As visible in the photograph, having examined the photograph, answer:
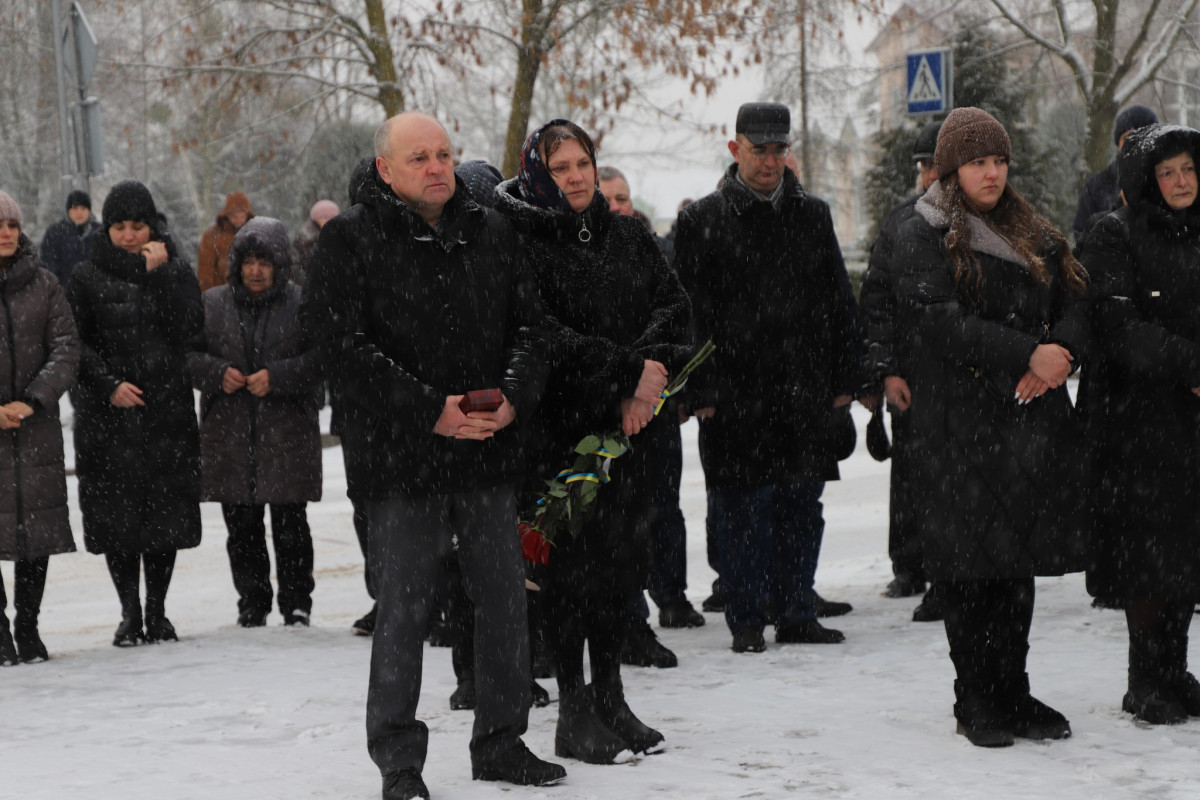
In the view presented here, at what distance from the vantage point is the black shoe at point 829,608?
8.04 meters

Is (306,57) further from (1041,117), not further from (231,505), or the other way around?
(1041,117)

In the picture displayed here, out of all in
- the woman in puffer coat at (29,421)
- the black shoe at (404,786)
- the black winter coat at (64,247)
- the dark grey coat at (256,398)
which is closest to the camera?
the black shoe at (404,786)

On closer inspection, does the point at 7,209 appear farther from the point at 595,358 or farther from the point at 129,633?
the point at 595,358

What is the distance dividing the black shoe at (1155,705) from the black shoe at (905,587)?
2942mm

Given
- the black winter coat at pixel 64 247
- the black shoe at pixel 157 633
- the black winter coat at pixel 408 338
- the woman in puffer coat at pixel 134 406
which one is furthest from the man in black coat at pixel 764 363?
the black winter coat at pixel 64 247

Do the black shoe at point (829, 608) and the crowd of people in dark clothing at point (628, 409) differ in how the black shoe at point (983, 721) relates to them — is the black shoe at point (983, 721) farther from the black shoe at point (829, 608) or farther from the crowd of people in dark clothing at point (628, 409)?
the black shoe at point (829, 608)

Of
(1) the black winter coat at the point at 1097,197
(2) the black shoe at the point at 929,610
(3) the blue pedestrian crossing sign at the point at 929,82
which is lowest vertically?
(2) the black shoe at the point at 929,610

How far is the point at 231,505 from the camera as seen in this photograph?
830cm

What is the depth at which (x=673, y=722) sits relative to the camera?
578 centimetres

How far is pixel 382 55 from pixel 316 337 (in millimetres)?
10903

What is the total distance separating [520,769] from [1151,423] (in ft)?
7.82

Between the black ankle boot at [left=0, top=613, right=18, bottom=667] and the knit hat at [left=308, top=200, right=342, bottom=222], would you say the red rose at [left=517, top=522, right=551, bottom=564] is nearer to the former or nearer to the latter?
the black ankle boot at [left=0, top=613, right=18, bottom=667]

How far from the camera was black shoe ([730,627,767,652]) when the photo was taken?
7.00 metres

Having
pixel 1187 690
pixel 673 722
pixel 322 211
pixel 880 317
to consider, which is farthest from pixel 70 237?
pixel 1187 690
